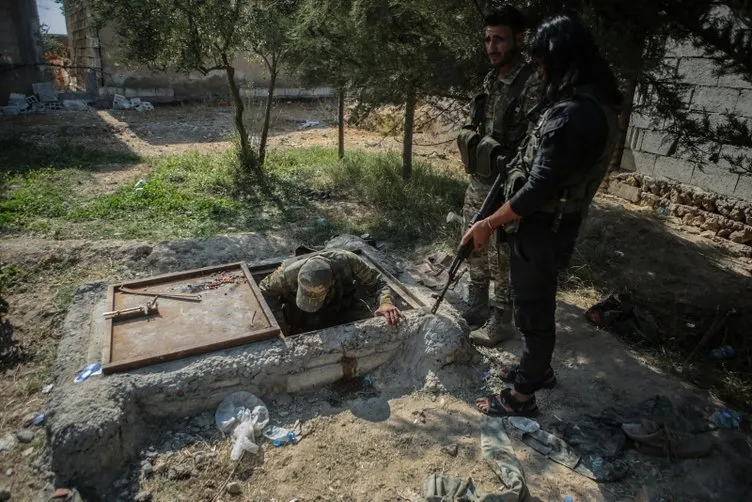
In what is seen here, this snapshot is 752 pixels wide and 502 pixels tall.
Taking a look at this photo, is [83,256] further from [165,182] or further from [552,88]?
[552,88]

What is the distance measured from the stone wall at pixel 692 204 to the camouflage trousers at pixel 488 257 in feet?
11.7

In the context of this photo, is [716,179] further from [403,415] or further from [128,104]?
[128,104]

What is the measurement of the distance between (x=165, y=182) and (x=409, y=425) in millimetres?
5100

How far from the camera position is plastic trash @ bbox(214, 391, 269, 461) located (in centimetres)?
242

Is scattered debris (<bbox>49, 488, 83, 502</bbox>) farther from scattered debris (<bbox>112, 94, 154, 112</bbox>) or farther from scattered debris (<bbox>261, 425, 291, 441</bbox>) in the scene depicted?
scattered debris (<bbox>112, 94, 154, 112</bbox>)

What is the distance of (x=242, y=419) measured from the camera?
257cm

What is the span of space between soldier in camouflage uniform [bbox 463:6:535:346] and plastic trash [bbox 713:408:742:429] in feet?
3.86

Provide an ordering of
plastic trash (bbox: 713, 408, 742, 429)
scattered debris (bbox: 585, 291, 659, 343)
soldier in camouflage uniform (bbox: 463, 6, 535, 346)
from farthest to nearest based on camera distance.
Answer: scattered debris (bbox: 585, 291, 659, 343)
soldier in camouflage uniform (bbox: 463, 6, 535, 346)
plastic trash (bbox: 713, 408, 742, 429)

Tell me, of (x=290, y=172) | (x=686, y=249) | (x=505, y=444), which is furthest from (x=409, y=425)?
(x=290, y=172)

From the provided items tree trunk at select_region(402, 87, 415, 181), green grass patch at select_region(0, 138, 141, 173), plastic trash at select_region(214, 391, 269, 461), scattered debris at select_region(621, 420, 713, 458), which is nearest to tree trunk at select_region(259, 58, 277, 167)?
tree trunk at select_region(402, 87, 415, 181)

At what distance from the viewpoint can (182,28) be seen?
242 inches

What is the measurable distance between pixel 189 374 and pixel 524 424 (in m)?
1.71

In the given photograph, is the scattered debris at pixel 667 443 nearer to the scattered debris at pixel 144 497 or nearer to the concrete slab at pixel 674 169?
the scattered debris at pixel 144 497

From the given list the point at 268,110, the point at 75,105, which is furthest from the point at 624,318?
the point at 75,105
